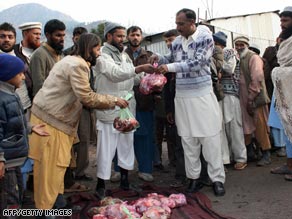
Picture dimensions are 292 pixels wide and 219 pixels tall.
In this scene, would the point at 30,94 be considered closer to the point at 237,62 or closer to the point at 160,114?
the point at 160,114

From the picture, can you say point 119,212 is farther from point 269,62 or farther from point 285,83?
point 269,62

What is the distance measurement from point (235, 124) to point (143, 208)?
258cm

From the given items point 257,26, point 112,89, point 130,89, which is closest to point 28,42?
point 112,89

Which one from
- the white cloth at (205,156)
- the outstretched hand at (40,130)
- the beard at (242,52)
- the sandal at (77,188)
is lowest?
the sandal at (77,188)

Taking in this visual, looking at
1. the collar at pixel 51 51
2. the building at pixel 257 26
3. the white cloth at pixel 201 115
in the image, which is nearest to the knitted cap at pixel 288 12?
the white cloth at pixel 201 115

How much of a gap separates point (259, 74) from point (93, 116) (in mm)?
2560

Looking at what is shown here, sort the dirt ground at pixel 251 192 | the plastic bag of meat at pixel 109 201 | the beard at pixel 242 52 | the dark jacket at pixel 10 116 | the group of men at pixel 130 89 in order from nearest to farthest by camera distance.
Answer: the dark jacket at pixel 10 116
the dirt ground at pixel 251 192
the plastic bag of meat at pixel 109 201
the group of men at pixel 130 89
the beard at pixel 242 52

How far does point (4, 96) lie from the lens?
130 inches

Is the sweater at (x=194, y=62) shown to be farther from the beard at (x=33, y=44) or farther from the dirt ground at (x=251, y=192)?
the beard at (x=33, y=44)

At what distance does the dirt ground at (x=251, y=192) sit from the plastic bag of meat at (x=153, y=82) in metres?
1.43

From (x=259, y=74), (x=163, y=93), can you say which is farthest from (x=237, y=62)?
(x=163, y=93)

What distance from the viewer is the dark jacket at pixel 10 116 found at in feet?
10.7

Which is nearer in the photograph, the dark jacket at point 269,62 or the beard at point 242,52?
the beard at point 242,52

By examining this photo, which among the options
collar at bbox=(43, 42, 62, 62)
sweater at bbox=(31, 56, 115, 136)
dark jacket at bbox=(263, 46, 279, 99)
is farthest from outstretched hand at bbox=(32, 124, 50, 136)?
dark jacket at bbox=(263, 46, 279, 99)
